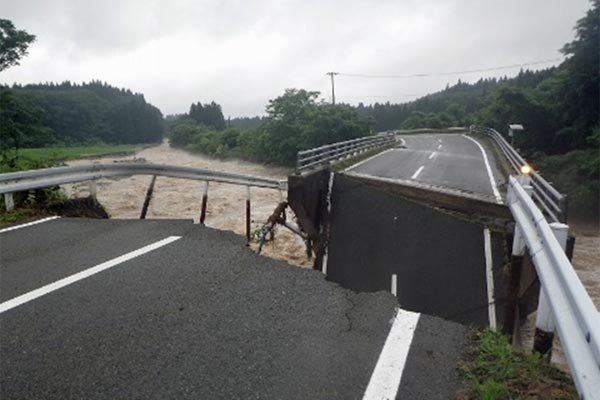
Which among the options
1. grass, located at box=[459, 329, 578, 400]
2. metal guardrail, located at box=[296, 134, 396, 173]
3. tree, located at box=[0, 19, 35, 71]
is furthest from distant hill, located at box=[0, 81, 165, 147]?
grass, located at box=[459, 329, 578, 400]

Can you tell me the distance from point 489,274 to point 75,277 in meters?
7.03

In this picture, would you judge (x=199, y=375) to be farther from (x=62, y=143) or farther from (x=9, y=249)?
(x=62, y=143)

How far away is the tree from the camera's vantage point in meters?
18.1

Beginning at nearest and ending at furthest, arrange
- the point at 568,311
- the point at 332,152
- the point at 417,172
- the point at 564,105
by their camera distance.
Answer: the point at 568,311 < the point at 417,172 < the point at 332,152 < the point at 564,105

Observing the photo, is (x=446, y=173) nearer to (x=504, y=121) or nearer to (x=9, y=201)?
(x=9, y=201)

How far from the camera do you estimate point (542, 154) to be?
33562mm

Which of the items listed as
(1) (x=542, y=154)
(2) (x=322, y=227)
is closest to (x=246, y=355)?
(2) (x=322, y=227)

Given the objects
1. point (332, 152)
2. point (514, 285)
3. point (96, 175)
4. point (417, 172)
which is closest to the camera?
point (514, 285)

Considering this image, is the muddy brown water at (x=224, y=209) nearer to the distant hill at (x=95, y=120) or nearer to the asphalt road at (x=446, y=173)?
the asphalt road at (x=446, y=173)

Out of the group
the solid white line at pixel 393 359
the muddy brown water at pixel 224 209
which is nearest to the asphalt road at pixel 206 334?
the solid white line at pixel 393 359

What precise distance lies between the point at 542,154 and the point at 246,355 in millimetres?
37052

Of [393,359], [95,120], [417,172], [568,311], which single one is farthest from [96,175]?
[95,120]

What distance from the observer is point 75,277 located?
180 inches

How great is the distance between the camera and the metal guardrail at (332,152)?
12.8 m
